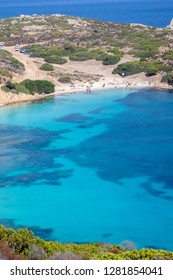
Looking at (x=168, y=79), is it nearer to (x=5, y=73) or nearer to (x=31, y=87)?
(x=31, y=87)

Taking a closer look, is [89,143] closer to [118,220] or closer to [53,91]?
[118,220]

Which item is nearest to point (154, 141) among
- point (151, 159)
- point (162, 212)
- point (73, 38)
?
point (151, 159)

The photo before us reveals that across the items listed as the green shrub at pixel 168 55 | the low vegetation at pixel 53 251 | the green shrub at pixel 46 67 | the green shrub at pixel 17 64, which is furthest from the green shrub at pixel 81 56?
the low vegetation at pixel 53 251

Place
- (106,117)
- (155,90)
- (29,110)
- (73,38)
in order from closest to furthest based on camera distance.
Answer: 1. (106,117)
2. (29,110)
3. (155,90)
4. (73,38)

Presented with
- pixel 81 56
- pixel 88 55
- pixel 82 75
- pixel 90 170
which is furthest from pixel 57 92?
pixel 90 170

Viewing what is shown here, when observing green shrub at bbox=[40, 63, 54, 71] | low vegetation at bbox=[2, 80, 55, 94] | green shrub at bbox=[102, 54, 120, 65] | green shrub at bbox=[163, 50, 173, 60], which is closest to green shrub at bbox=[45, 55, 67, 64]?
green shrub at bbox=[40, 63, 54, 71]

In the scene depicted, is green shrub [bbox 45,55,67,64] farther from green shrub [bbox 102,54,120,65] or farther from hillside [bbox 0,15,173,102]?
green shrub [bbox 102,54,120,65]
